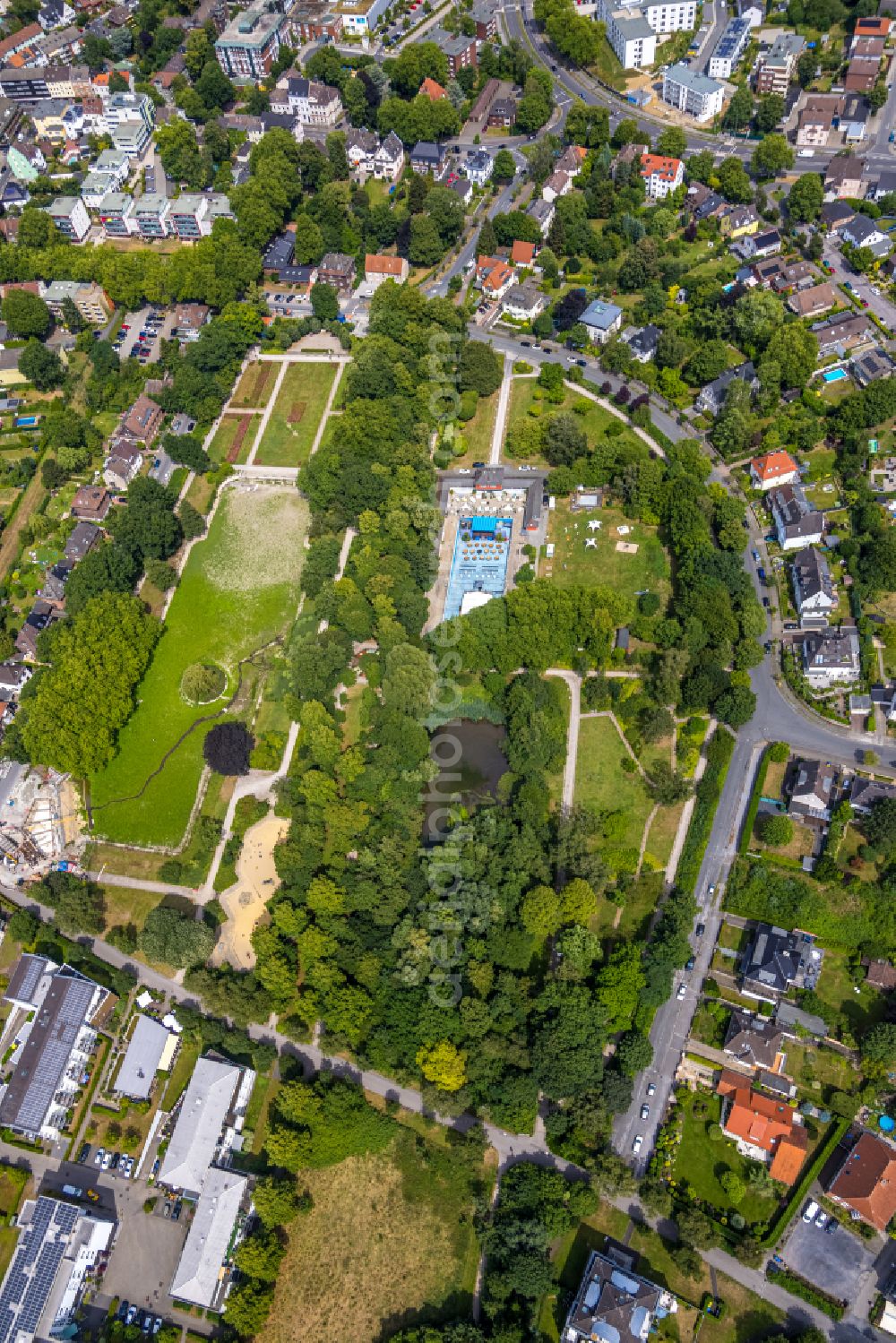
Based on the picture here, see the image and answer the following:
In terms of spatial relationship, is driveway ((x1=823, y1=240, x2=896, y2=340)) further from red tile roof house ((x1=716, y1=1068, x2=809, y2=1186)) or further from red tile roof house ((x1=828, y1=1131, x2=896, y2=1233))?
red tile roof house ((x1=828, y1=1131, x2=896, y2=1233))

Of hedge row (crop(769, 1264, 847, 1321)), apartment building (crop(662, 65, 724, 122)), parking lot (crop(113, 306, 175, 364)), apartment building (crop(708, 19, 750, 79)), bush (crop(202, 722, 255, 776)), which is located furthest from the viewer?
apartment building (crop(708, 19, 750, 79))

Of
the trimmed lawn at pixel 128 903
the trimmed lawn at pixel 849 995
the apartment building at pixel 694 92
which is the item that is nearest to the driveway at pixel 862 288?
the apartment building at pixel 694 92

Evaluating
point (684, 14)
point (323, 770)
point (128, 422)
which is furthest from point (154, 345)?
point (684, 14)

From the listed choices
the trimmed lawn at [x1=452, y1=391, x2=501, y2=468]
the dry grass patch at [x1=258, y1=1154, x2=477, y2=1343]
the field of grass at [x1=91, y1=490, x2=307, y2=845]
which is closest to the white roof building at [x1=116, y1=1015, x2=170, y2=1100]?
the dry grass patch at [x1=258, y1=1154, x2=477, y2=1343]

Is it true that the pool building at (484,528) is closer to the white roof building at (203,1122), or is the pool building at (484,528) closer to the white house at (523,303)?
the white house at (523,303)

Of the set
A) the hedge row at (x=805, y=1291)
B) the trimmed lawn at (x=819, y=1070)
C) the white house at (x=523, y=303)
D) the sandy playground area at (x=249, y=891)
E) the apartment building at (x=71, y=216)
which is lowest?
the sandy playground area at (x=249, y=891)

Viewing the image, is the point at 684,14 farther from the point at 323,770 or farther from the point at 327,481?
the point at 323,770
